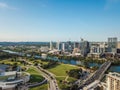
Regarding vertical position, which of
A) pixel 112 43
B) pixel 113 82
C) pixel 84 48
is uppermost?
pixel 112 43

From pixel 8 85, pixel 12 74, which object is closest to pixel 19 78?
pixel 12 74

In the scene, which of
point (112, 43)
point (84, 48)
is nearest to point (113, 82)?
point (84, 48)

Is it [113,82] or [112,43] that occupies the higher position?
[112,43]

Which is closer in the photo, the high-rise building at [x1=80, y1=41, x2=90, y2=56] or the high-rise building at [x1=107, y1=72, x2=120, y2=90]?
the high-rise building at [x1=107, y1=72, x2=120, y2=90]

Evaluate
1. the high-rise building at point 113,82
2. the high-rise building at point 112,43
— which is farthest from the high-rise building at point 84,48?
the high-rise building at point 113,82

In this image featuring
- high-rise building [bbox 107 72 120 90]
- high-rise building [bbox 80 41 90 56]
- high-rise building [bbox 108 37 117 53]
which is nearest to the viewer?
high-rise building [bbox 107 72 120 90]

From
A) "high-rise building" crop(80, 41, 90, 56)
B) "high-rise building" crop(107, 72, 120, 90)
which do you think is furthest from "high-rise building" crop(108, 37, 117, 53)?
"high-rise building" crop(107, 72, 120, 90)

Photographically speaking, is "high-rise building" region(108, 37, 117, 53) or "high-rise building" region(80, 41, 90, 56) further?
"high-rise building" region(108, 37, 117, 53)

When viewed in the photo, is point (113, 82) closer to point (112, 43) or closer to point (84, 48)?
point (84, 48)

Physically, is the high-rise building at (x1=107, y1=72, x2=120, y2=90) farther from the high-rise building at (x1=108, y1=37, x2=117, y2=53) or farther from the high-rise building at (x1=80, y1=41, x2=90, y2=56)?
the high-rise building at (x1=108, y1=37, x2=117, y2=53)

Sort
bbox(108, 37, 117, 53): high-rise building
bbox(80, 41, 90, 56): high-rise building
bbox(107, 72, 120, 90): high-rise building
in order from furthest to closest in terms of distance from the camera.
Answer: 1. bbox(108, 37, 117, 53): high-rise building
2. bbox(80, 41, 90, 56): high-rise building
3. bbox(107, 72, 120, 90): high-rise building

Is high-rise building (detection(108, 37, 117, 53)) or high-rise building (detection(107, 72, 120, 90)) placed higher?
high-rise building (detection(108, 37, 117, 53))
